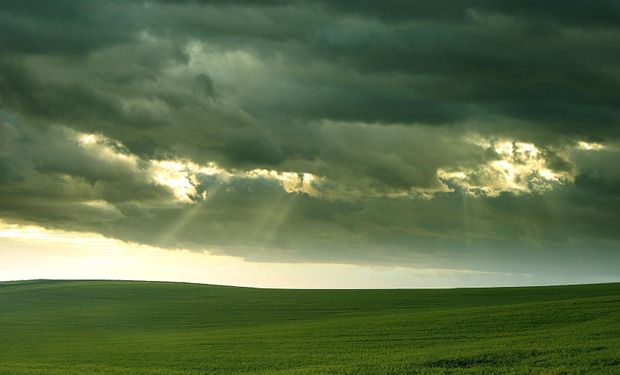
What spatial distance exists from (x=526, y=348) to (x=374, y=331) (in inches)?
545

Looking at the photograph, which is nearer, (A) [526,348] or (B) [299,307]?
(A) [526,348]

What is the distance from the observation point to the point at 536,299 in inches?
2785

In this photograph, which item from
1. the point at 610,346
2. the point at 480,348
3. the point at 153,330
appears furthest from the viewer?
the point at 153,330

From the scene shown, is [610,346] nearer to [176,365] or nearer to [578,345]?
[578,345]

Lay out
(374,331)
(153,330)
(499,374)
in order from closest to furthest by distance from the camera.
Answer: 1. (499,374)
2. (374,331)
3. (153,330)

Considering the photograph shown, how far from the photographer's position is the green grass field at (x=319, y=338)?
86.7ft

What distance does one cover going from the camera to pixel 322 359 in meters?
29.8

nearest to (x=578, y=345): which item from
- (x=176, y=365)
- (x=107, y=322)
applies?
(x=176, y=365)

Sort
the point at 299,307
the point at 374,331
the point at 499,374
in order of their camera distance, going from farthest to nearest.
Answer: the point at 299,307, the point at 374,331, the point at 499,374

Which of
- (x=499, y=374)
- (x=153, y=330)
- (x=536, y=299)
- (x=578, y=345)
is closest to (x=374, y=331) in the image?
(x=578, y=345)

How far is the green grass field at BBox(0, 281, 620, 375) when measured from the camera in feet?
86.7

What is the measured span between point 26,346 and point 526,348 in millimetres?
29802

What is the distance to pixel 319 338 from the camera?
127 ft

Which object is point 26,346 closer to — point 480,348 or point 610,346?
point 480,348
